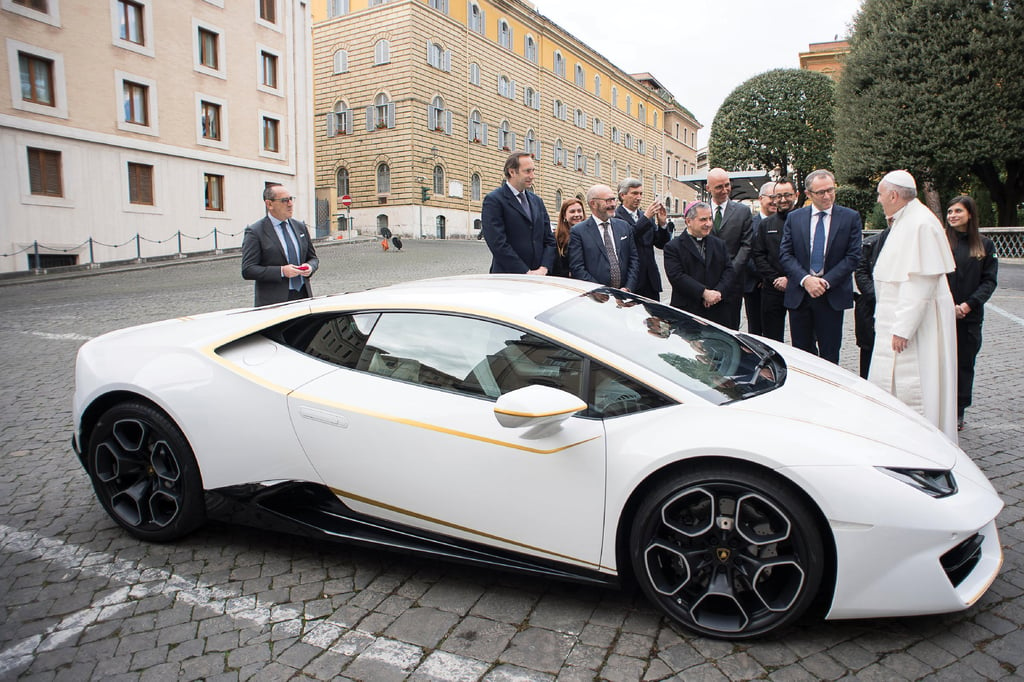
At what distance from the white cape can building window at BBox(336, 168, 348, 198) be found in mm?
42614

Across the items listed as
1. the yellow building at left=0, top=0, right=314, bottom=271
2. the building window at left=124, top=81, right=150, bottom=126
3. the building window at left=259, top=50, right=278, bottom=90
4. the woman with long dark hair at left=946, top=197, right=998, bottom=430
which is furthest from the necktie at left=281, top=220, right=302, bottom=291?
the building window at left=259, top=50, right=278, bottom=90

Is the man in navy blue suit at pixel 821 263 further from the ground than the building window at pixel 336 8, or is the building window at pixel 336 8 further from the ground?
the building window at pixel 336 8

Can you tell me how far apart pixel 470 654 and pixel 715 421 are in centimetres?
121

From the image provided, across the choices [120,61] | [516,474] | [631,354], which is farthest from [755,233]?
[120,61]

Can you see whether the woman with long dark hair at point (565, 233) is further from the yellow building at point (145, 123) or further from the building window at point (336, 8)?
the building window at point (336, 8)

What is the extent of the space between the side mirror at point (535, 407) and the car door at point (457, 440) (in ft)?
0.37

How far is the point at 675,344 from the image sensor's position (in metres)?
3.17

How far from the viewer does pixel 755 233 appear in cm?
647

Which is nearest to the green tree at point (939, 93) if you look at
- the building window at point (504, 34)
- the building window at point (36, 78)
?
the building window at point (36, 78)

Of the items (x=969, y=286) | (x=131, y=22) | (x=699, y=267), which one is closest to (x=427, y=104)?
(x=131, y=22)

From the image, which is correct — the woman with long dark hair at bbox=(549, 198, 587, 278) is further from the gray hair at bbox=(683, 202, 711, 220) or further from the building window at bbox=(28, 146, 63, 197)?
the building window at bbox=(28, 146, 63, 197)

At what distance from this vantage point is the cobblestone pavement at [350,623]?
2.43 metres

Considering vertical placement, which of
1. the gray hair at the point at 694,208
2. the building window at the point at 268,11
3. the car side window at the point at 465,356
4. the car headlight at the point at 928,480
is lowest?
the car headlight at the point at 928,480

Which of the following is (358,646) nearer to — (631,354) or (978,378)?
(631,354)
